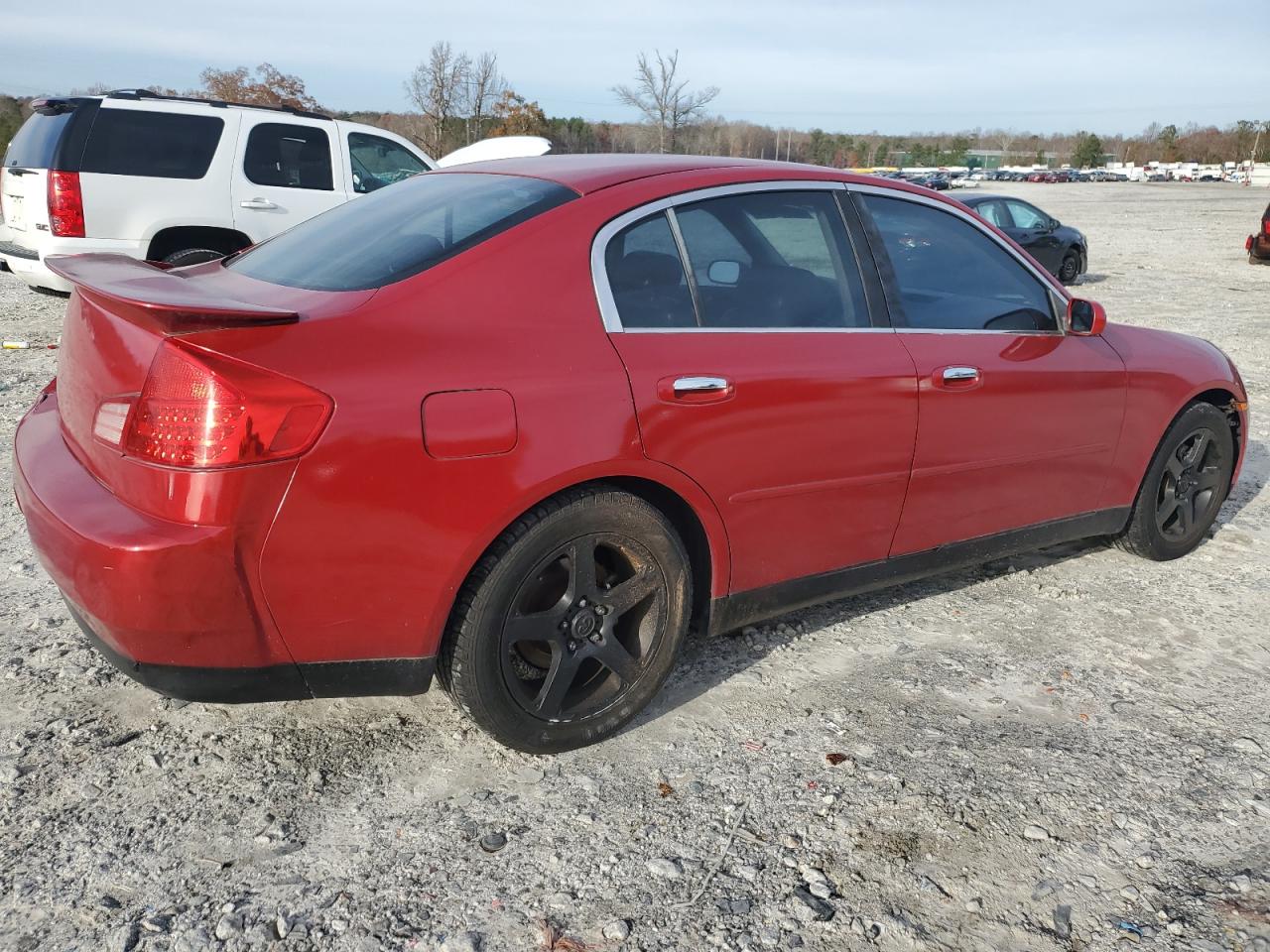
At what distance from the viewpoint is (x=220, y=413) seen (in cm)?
224

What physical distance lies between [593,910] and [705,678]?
1192 millimetres

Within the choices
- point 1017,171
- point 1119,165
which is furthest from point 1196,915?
point 1119,165

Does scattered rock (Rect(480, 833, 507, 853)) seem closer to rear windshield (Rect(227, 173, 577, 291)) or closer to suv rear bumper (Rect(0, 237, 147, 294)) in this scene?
rear windshield (Rect(227, 173, 577, 291))

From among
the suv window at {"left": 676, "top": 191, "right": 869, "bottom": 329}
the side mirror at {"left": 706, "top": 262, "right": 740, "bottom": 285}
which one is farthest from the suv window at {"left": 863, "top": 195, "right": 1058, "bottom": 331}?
the side mirror at {"left": 706, "top": 262, "right": 740, "bottom": 285}

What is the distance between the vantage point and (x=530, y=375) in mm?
2584

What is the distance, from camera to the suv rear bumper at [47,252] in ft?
25.5

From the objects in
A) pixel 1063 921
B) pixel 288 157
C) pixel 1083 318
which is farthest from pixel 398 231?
pixel 288 157

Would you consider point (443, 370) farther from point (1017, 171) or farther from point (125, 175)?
point (1017, 171)

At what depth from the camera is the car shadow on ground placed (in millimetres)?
3354

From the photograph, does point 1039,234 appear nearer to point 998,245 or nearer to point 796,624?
point 998,245

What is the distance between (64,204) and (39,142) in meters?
0.68

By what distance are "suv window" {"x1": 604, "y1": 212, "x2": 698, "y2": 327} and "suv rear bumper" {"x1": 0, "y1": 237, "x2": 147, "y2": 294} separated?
613cm

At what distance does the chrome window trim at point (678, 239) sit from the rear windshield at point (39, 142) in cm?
656

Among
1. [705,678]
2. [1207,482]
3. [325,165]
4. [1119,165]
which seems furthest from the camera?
[1119,165]
